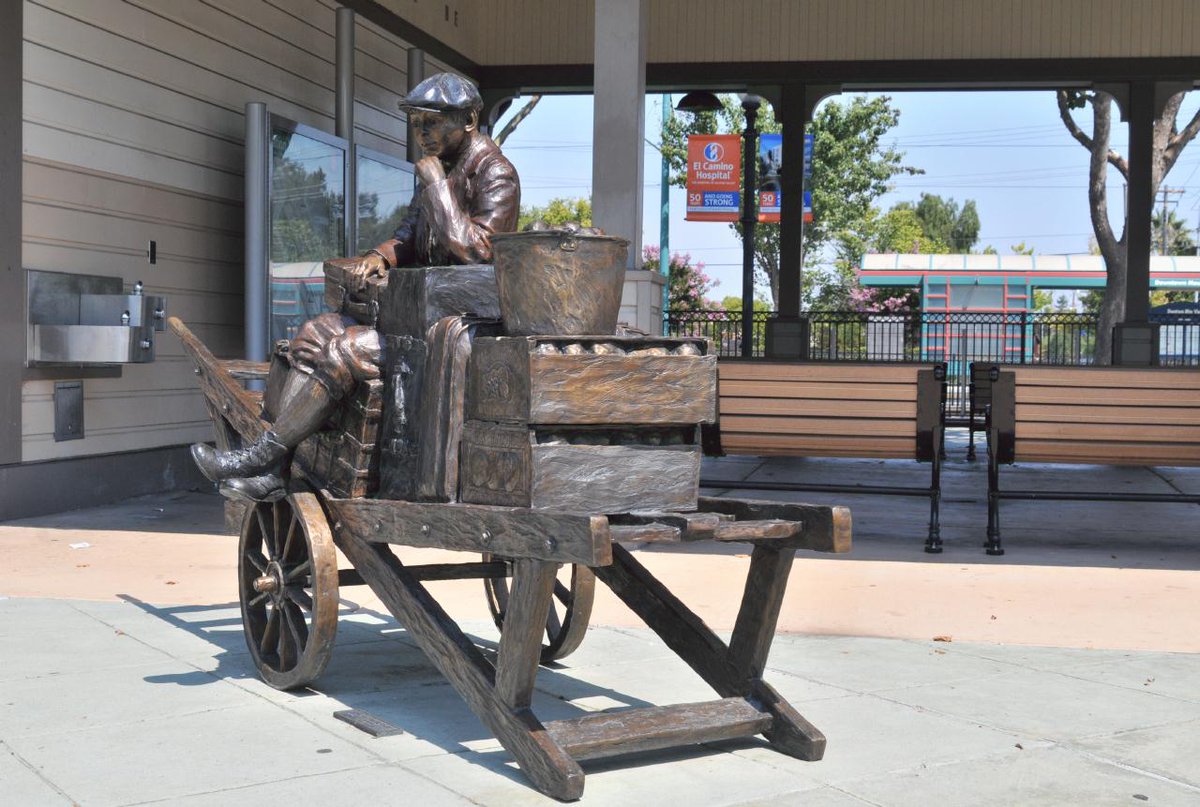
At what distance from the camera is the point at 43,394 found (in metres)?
9.81

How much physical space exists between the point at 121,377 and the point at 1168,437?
746 centimetres

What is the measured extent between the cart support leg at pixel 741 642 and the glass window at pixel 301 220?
720cm

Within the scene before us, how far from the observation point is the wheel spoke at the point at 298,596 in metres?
5.01

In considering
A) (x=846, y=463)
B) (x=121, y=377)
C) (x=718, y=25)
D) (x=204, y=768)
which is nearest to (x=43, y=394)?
(x=121, y=377)

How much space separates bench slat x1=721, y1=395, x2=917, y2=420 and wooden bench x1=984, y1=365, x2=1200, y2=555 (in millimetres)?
570

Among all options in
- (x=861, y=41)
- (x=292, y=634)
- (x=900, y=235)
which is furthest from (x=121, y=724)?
(x=900, y=235)

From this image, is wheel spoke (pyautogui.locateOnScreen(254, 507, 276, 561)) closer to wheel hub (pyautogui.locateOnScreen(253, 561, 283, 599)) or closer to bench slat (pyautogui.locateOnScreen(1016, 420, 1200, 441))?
wheel hub (pyautogui.locateOnScreen(253, 561, 283, 599))

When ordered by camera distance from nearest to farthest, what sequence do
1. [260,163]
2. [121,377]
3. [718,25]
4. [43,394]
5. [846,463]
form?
1. [43,394]
2. [121,377]
3. [260,163]
4. [846,463]
5. [718,25]

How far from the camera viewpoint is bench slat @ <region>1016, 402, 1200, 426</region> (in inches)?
352

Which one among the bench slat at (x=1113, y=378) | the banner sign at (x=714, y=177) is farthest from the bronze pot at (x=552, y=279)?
the banner sign at (x=714, y=177)

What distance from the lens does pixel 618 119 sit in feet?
34.5

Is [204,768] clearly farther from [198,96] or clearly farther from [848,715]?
[198,96]

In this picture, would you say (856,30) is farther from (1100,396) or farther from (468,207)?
(468,207)

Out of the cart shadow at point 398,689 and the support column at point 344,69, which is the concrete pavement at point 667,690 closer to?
the cart shadow at point 398,689
